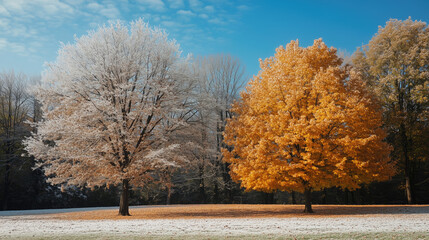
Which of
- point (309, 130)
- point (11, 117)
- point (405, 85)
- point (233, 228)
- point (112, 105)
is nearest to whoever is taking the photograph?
point (233, 228)

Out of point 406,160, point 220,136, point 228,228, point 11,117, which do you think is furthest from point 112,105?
point 406,160

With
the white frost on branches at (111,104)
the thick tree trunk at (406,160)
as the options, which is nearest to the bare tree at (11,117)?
the white frost on branches at (111,104)

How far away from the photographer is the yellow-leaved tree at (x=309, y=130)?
1620 centimetres

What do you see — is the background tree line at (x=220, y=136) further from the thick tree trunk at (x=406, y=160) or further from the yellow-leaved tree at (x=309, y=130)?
the yellow-leaved tree at (x=309, y=130)

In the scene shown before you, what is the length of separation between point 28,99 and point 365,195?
35751mm

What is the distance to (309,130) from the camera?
51.9 feet

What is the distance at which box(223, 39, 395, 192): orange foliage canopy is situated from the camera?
16.2 m

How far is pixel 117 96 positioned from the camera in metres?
18.0

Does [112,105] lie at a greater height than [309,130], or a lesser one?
greater

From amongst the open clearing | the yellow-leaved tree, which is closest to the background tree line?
the yellow-leaved tree

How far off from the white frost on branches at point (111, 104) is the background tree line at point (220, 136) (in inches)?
80.6

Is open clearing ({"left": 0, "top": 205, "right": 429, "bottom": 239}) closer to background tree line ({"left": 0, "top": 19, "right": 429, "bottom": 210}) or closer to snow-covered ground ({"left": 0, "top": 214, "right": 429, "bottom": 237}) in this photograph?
snow-covered ground ({"left": 0, "top": 214, "right": 429, "bottom": 237})

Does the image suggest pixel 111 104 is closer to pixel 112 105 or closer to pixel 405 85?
pixel 112 105

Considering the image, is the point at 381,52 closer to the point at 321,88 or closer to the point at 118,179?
the point at 321,88
